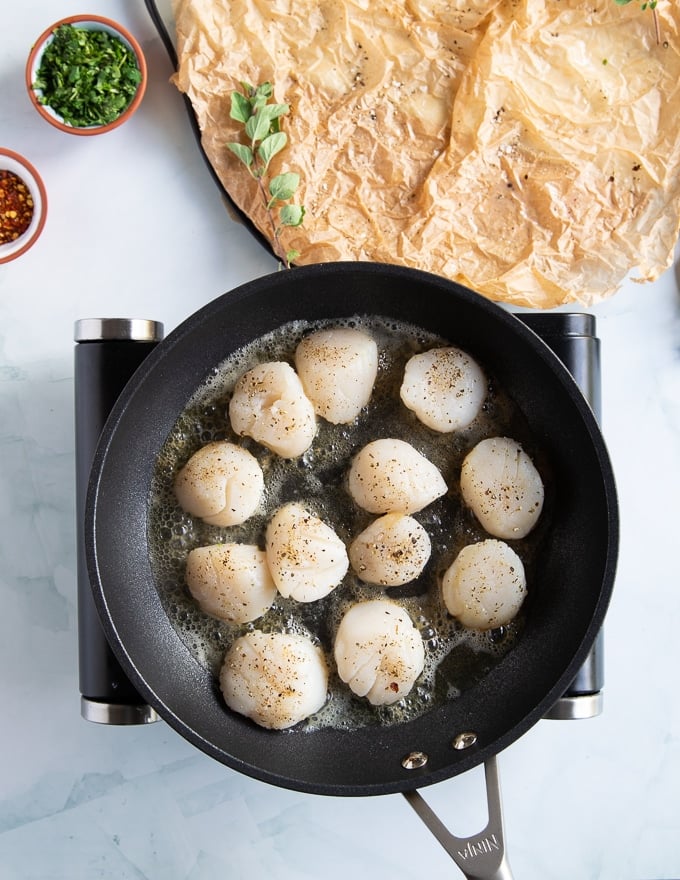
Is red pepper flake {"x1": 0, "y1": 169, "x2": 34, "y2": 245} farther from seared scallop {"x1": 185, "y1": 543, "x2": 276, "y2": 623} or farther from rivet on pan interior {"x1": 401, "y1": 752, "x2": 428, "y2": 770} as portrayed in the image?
rivet on pan interior {"x1": 401, "y1": 752, "x2": 428, "y2": 770}

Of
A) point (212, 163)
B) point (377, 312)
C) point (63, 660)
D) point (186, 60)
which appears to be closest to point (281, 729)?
point (63, 660)

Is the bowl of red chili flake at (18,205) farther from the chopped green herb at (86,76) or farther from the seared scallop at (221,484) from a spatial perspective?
the seared scallop at (221,484)

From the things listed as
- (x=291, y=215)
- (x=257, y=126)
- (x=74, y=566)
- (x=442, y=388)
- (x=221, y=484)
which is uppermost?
(x=257, y=126)

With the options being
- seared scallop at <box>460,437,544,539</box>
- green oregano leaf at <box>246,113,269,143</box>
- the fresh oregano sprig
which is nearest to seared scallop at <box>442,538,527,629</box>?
seared scallop at <box>460,437,544,539</box>

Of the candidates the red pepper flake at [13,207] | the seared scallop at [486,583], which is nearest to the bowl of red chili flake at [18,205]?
the red pepper flake at [13,207]

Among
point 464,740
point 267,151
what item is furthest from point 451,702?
point 267,151

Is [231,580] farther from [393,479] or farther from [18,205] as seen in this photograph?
[18,205]

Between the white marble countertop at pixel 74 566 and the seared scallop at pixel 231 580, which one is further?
the white marble countertop at pixel 74 566
